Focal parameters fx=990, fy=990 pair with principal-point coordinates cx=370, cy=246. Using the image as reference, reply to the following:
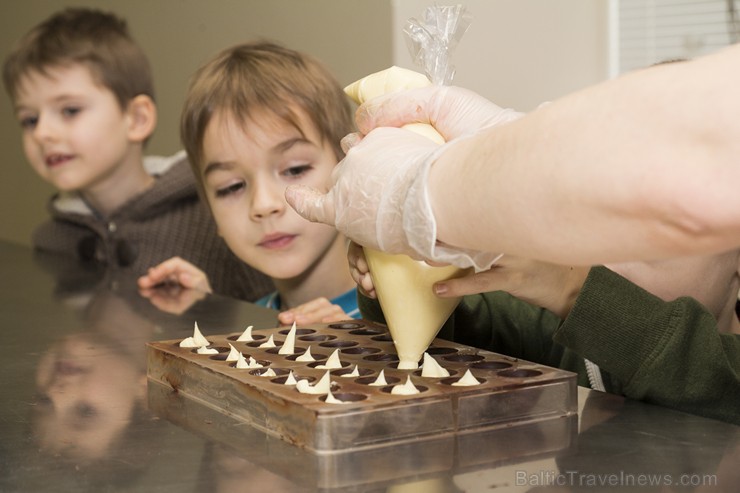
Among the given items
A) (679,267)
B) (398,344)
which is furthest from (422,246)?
(679,267)

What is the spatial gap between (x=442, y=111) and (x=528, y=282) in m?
0.20

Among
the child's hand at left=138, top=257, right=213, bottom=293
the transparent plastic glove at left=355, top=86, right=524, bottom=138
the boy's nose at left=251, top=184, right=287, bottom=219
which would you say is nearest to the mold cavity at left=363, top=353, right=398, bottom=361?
the transparent plastic glove at left=355, top=86, right=524, bottom=138

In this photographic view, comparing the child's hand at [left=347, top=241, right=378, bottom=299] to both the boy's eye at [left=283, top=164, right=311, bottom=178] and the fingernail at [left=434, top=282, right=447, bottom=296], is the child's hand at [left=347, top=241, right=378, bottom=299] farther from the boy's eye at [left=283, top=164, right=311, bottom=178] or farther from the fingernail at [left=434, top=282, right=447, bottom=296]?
the boy's eye at [left=283, top=164, right=311, bottom=178]

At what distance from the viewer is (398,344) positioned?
0.90m

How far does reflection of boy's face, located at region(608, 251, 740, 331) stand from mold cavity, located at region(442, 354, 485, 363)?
0.87ft

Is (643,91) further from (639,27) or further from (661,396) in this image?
(639,27)

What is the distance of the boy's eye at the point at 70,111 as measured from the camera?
8.41 feet

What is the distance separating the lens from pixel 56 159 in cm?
254

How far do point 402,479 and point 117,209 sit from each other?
2027mm

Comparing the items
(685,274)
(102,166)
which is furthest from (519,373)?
(102,166)

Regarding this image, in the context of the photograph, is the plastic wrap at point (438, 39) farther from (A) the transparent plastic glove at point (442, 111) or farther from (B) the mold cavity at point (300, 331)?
(B) the mold cavity at point (300, 331)

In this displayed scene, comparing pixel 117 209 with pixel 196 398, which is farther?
pixel 117 209

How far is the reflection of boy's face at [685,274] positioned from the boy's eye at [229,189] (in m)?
0.81

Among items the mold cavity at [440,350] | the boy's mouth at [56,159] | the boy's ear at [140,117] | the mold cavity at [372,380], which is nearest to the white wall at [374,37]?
the boy's ear at [140,117]
